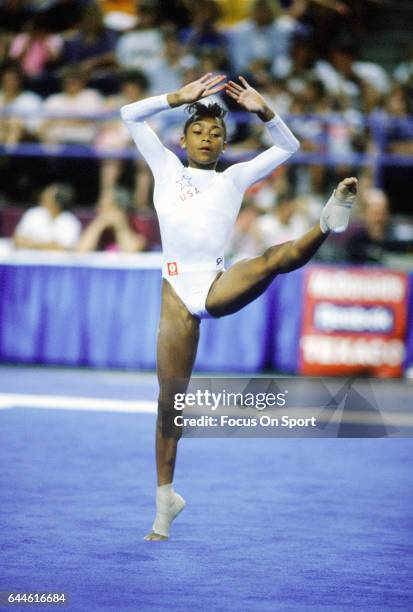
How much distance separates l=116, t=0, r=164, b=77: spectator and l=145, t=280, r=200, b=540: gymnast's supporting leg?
752cm

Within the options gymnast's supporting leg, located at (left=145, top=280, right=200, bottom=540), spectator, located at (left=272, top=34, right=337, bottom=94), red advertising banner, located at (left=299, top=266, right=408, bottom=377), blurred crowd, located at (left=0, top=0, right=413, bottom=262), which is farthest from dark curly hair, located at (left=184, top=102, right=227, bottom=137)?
spectator, located at (left=272, top=34, right=337, bottom=94)

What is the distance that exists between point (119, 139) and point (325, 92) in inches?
78.1

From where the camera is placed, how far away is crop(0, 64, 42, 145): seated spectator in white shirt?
11.7m

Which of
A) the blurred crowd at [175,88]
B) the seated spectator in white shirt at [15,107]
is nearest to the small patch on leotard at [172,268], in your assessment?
the blurred crowd at [175,88]

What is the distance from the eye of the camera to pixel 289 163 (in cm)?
1123

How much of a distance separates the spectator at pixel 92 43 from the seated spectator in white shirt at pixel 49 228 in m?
2.32

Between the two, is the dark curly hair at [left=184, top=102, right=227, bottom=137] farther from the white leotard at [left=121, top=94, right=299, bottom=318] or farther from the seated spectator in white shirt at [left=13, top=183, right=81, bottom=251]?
the seated spectator in white shirt at [left=13, top=183, right=81, bottom=251]

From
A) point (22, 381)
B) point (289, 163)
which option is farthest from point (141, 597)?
point (289, 163)

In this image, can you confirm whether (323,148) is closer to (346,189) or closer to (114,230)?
(114,230)

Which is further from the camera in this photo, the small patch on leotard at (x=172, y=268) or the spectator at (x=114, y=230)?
the spectator at (x=114, y=230)

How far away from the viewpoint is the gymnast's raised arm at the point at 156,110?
4551mm

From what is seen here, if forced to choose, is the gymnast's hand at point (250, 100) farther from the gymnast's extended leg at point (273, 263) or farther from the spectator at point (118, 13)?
the spectator at point (118, 13)

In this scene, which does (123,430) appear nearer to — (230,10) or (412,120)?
(412,120)

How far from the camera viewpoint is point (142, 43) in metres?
12.2
